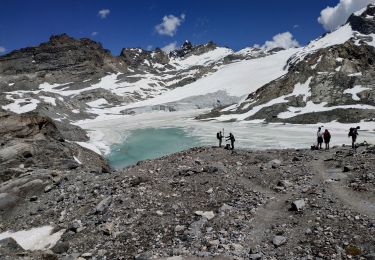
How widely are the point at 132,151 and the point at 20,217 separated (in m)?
41.5

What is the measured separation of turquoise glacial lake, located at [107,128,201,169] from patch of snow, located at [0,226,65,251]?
98.0 ft

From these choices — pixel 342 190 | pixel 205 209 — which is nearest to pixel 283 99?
pixel 342 190

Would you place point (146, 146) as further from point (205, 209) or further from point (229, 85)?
point (229, 85)

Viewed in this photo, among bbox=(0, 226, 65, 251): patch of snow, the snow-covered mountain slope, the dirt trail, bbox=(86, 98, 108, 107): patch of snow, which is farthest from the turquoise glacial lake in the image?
bbox=(86, 98, 108, 107): patch of snow

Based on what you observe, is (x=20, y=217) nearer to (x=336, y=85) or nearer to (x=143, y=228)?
(x=143, y=228)

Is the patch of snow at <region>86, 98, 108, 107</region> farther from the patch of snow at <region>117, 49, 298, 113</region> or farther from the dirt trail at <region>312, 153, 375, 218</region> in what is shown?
the dirt trail at <region>312, 153, 375, 218</region>

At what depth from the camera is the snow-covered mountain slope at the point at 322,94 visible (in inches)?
2968

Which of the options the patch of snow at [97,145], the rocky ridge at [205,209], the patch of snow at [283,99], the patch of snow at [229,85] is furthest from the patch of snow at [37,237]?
the patch of snow at [229,85]

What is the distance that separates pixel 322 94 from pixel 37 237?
75436mm

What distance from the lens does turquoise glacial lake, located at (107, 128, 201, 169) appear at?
180 ft

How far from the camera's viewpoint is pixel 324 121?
241 feet

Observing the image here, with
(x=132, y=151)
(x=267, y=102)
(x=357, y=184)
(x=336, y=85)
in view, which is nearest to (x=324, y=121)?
(x=336, y=85)

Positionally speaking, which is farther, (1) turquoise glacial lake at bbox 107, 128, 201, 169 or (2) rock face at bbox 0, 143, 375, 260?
(1) turquoise glacial lake at bbox 107, 128, 201, 169

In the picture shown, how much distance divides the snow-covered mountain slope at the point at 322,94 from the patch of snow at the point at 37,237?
60.2 m
